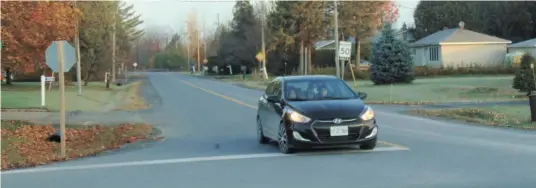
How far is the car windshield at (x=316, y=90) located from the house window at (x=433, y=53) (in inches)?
2036

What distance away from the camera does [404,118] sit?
63.5ft

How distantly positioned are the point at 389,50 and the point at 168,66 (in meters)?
112

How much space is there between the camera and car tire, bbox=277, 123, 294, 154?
11359 millimetres

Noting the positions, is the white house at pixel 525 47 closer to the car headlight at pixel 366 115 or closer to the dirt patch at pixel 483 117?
the dirt patch at pixel 483 117

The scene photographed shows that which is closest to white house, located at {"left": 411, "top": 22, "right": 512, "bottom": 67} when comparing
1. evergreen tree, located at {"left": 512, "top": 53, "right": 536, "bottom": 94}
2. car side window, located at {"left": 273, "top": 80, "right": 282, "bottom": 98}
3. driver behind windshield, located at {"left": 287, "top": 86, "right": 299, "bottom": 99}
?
evergreen tree, located at {"left": 512, "top": 53, "right": 536, "bottom": 94}

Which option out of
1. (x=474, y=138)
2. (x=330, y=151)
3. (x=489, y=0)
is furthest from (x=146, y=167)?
(x=489, y=0)

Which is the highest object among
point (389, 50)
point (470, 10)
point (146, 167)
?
point (470, 10)

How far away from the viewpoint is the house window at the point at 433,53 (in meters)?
62.1

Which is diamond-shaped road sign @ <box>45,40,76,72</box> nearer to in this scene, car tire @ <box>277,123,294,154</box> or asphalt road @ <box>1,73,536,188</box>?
asphalt road @ <box>1,73,536,188</box>

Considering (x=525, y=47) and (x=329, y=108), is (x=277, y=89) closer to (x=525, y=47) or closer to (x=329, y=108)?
(x=329, y=108)

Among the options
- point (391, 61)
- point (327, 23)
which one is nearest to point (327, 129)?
point (391, 61)

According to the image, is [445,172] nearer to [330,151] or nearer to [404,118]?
[330,151]

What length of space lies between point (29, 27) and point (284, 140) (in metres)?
9.91

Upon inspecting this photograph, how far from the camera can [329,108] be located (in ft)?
36.6
